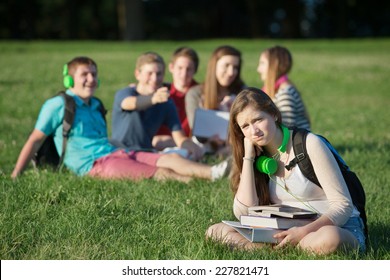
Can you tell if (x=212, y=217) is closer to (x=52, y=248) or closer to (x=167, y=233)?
(x=167, y=233)

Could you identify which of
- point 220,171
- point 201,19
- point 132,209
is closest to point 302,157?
point 132,209

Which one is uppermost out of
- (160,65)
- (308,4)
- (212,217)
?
(308,4)

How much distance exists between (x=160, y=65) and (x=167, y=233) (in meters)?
3.33

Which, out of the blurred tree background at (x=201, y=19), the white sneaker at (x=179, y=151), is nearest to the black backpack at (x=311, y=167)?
the white sneaker at (x=179, y=151)

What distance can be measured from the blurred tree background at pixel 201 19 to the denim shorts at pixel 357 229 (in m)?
50.2

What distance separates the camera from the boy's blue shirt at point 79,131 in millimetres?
7258

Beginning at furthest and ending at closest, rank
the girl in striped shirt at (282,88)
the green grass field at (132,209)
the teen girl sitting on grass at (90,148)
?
the girl in striped shirt at (282,88) < the teen girl sitting on grass at (90,148) < the green grass field at (132,209)

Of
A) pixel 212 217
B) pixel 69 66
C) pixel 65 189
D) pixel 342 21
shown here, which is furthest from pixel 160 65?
pixel 342 21

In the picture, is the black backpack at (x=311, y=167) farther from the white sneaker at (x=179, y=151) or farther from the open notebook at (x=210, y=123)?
the open notebook at (x=210, y=123)

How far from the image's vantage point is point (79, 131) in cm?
738

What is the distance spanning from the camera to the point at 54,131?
290 inches

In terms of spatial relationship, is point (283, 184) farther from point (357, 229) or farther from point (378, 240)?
point (378, 240)

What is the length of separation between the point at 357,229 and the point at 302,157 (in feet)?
1.93

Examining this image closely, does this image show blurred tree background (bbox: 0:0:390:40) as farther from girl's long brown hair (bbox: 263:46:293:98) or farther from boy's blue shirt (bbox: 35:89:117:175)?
boy's blue shirt (bbox: 35:89:117:175)
